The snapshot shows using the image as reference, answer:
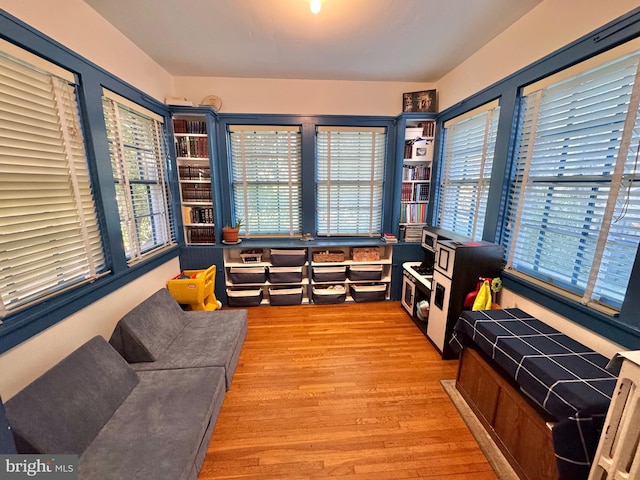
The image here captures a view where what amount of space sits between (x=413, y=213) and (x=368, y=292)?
1313mm

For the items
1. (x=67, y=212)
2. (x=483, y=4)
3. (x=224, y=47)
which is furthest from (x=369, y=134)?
(x=67, y=212)

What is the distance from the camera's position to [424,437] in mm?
1626

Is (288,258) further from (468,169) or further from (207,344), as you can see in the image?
(468,169)

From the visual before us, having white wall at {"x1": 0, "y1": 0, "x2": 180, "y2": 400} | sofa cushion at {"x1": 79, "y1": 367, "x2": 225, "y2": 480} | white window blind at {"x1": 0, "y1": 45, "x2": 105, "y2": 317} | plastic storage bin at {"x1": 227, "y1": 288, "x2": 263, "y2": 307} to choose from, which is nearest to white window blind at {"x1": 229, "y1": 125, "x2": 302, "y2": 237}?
plastic storage bin at {"x1": 227, "y1": 288, "x2": 263, "y2": 307}

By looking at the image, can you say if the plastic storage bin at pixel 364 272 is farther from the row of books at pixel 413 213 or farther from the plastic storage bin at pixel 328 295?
the row of books at pixel 413 213

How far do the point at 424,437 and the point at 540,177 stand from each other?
209cm

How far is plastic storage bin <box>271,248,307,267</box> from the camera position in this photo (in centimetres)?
328

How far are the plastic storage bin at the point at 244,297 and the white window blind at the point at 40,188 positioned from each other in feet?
5.40

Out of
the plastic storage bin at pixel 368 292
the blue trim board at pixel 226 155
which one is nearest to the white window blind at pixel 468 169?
the blue trim board at pixel 226 155

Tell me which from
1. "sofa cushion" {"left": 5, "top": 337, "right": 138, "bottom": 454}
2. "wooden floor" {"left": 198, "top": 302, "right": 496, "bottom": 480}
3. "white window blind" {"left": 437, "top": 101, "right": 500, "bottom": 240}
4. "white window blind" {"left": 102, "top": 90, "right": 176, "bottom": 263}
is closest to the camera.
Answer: "sofa cushion" {"left": 5, "top": 337, "right": 138, "bottom": 454}

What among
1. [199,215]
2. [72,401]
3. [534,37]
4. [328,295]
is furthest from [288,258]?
[534,37]

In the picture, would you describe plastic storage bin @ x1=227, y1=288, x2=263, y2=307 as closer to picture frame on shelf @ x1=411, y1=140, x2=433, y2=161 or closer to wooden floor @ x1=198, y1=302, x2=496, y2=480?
wooden floor @ x1=198, y1=302, x2=496, y2=480

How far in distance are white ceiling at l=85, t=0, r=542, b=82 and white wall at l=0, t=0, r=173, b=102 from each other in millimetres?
93

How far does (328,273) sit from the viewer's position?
11.1 ft
